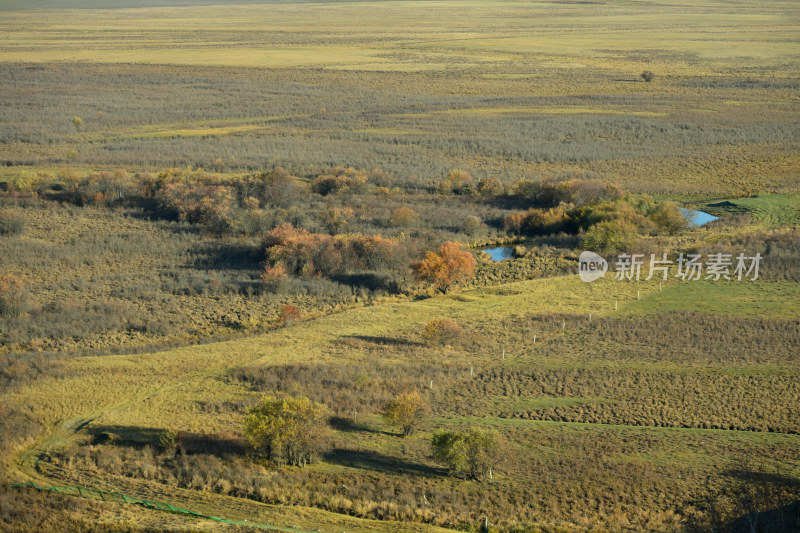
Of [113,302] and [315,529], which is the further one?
[113,302]

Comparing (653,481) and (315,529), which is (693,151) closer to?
(653,481)

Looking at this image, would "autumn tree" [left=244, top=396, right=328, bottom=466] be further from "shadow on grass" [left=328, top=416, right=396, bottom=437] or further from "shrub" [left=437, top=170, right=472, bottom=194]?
"shrub" [left=437, top=170, right=472, bottom=194]

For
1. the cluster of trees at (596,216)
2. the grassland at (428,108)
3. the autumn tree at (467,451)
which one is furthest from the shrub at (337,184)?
the autumn tree at (467,451)

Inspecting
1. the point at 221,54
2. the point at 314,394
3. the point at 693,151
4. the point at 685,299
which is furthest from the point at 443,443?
the point at 221,54

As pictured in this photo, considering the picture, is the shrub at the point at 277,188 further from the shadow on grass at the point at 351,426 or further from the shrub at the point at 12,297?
the shadow on grass at the point at 351,426

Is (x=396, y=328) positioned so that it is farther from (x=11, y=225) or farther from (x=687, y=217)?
(x=687, y=217)

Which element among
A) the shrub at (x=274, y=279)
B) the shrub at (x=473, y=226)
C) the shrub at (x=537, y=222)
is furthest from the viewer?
the shrub at (x=537, y=222)

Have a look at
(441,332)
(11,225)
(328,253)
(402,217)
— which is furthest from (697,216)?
(11,225)
